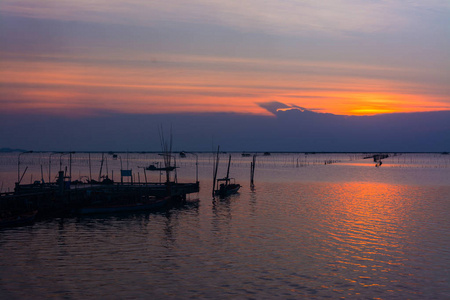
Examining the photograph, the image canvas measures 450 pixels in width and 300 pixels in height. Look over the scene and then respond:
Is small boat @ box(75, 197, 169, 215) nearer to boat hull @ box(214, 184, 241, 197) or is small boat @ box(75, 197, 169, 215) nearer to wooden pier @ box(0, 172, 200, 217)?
wooden pier @ box(0, 172, 200, 217)

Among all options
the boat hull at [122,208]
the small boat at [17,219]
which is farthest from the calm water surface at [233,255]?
the boat hull at [122,208]

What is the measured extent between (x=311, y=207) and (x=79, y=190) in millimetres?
24179

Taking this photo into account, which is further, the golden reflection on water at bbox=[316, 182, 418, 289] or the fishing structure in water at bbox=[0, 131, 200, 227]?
the fishing structure in water at bbox=[0, 131, 200, 227]

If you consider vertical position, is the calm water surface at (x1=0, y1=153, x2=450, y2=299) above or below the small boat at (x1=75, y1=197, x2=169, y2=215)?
below

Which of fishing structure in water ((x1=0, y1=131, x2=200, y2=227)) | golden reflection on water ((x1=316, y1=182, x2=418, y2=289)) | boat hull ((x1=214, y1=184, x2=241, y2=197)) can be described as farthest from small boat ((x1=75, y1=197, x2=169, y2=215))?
golden reflection on water ((x1=316, y1=182, x2=418, y2=289))

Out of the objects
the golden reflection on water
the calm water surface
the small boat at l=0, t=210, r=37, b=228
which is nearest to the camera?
the calm water surface

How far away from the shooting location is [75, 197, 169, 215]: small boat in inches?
1629

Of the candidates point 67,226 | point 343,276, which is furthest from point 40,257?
point 343,276

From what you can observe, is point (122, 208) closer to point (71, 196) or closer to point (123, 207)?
point (123, 207)

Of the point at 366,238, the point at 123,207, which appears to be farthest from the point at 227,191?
the point at 366,238

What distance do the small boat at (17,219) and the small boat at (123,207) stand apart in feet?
17.0

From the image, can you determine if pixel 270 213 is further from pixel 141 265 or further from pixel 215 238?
pixel 141 265

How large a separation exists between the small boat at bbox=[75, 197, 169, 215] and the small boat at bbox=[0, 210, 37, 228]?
517 cm

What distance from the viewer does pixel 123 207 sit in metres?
43.2
